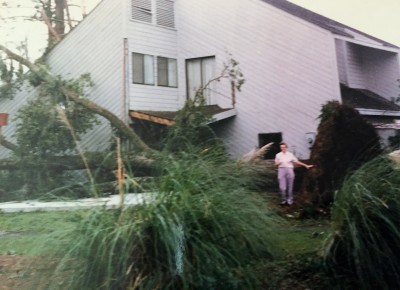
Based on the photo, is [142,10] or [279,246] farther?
[142,10]

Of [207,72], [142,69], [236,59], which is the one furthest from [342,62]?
[142,69]

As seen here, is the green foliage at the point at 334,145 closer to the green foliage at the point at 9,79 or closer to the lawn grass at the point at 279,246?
the lawn grass at the point at 279,246

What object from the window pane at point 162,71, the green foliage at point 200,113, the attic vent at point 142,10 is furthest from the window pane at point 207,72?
the attic vent at point 142,10

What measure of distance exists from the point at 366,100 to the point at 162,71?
7754 mm

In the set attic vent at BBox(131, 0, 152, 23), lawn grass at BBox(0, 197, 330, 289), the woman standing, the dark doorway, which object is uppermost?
attic vent at BBox(131, 0, 152, 23)

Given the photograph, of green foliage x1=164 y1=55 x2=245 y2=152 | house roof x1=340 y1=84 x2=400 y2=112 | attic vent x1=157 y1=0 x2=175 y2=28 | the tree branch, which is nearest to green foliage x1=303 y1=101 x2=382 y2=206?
green foliage x1=164 y1=55 x2=245 y2=152

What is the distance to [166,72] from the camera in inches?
742

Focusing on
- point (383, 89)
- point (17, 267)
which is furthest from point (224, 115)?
point (17, 267)

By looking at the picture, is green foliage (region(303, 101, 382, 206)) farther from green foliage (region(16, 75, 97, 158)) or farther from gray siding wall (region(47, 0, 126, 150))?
Result: gray siding wall (region(47, 0, 126, 150))

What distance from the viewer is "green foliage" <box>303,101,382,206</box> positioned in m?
9.83

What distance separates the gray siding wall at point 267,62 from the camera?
1567cm

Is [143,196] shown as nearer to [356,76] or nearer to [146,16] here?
[146,16]

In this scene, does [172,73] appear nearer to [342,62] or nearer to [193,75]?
[193,75]

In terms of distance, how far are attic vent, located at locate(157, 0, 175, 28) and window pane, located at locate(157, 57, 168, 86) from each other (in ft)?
4.71
